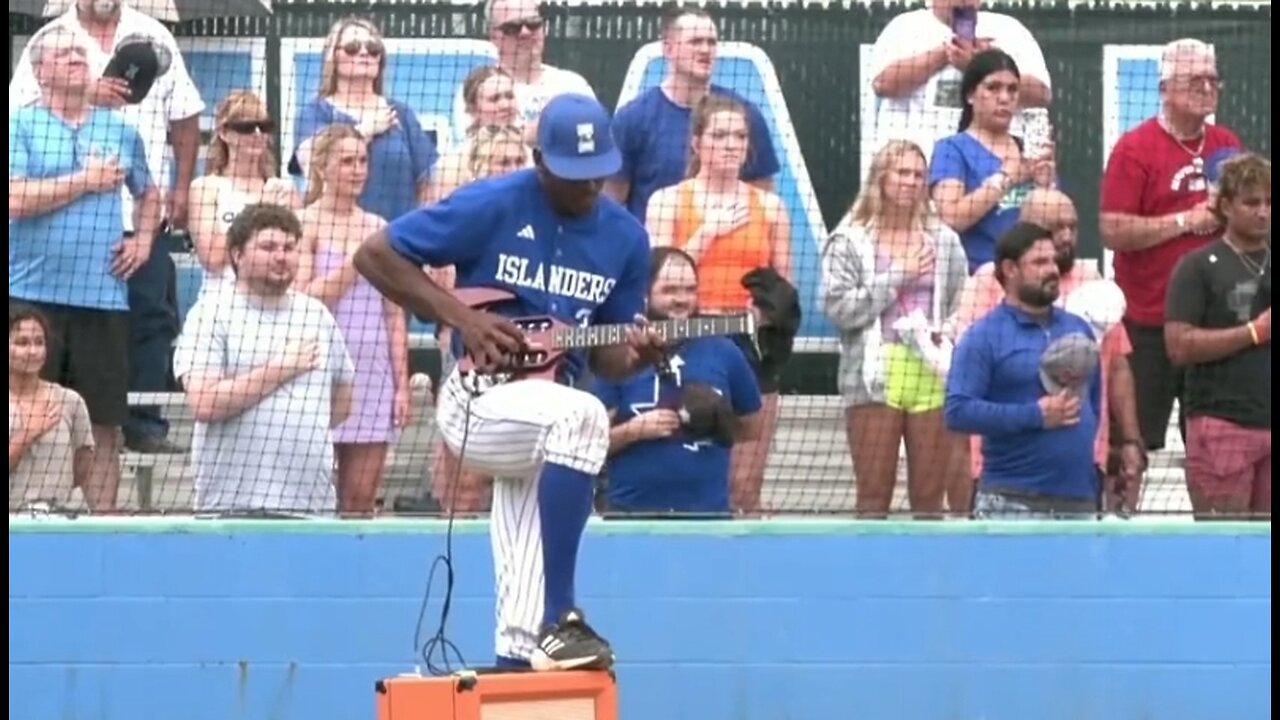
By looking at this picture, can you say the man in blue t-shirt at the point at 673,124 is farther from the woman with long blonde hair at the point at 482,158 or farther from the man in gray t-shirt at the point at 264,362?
the man in gray t-shirt at the point at 264,362

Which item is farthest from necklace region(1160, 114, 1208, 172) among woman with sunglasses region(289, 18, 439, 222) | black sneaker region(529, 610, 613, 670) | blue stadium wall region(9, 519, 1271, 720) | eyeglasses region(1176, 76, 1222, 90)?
black sneaker region(529, 610, 613, 670)

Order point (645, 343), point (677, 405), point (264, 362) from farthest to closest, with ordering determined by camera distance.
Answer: point (264, 362)
point (677, 405)
point (645, 343)

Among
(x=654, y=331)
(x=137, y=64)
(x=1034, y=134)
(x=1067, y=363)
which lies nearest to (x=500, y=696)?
(x=654, y=331)

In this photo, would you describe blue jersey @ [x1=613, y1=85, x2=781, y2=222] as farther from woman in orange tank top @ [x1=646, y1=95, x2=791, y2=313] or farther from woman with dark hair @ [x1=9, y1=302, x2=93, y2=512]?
woman with dark hair @ [x1=9, y1=302, x2=93, y2=512]

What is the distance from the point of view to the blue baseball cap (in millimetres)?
7148

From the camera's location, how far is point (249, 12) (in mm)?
9578

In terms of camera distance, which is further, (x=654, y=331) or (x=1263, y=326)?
(x=1263, y=326)

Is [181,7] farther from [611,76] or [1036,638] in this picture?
[1036,638]

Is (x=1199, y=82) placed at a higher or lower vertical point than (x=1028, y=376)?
higher

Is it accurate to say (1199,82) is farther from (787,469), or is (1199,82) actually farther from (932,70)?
(787,469)

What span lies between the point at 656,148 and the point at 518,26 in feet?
2.23

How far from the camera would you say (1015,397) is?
30.5 feet

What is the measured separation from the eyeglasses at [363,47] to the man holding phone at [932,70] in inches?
68.9

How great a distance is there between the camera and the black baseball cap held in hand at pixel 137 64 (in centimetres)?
935
